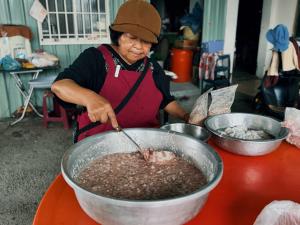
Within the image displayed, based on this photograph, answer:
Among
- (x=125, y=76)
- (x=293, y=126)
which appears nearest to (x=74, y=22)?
(x=125, y=76)

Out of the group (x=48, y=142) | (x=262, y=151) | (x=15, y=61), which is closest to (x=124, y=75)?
(x=262, y=151)

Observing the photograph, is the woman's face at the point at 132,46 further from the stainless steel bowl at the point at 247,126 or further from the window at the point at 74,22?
the window at the point at 74,22

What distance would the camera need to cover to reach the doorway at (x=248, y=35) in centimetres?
771

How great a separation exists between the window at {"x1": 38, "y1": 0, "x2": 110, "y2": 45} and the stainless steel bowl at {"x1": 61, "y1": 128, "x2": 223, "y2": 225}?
3.75 m

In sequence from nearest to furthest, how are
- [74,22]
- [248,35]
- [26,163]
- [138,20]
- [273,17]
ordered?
[138,20] < [26,163] < [74,22] < [273,17] < [248,35]

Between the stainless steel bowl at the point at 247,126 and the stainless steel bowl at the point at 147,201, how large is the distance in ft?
0.87

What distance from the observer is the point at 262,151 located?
1.25m

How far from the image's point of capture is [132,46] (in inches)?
53.2

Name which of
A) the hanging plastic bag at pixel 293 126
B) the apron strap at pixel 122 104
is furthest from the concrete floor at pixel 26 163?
the hanging plastic bag at pixel 293 126

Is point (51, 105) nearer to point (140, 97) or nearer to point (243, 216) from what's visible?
point (140, 97)

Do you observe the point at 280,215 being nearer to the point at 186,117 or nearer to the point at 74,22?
the point at 186,117

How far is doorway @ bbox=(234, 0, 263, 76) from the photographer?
7.71m

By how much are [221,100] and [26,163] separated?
2430 mm

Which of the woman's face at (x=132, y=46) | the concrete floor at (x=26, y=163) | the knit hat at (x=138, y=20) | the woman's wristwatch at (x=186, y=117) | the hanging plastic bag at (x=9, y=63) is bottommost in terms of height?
the concrete floor at (x=26, y=163)
